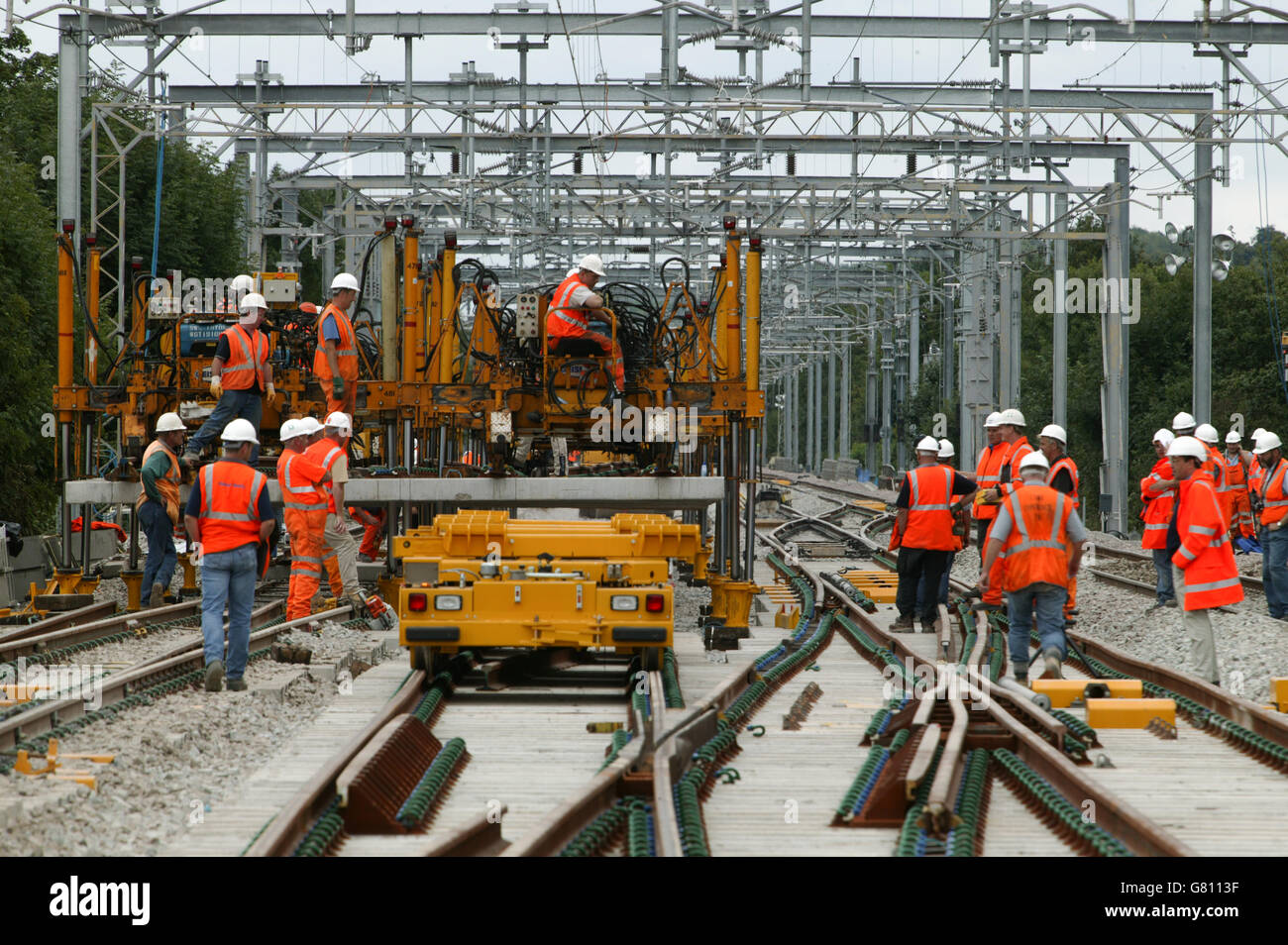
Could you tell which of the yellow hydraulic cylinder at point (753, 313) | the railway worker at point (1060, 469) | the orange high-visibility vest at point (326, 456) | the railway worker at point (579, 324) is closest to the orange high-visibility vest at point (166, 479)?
the orange high-visibility vest at point (326, 456)

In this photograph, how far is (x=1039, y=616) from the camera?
10.9 meters

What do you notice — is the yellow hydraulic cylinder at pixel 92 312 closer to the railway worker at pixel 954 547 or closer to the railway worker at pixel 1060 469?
the railway worker at pixel 954 547

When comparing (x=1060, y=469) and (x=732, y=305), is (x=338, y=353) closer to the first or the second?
(x=732, y=305)

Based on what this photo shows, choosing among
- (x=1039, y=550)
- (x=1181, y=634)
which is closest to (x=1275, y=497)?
(x=1181, y=634)

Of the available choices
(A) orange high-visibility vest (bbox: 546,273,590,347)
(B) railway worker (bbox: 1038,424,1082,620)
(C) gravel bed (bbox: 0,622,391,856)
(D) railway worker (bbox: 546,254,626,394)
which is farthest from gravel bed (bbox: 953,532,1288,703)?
(C) gravel bed (bbox: 0,622,391,856)

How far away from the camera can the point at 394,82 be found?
91.5 ft

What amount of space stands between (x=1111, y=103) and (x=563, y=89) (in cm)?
930

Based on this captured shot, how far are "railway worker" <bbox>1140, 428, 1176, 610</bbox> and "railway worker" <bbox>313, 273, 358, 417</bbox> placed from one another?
24.1 ft

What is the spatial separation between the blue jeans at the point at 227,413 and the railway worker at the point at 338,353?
2.68ft

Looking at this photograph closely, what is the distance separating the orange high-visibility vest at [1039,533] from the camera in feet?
34.8

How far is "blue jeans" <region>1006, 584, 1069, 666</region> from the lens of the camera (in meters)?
10.8

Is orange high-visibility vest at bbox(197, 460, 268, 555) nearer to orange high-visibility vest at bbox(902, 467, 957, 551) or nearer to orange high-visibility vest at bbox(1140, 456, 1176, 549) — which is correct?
orange high-visibility vest at bbox(902, 467, 957, 551)
